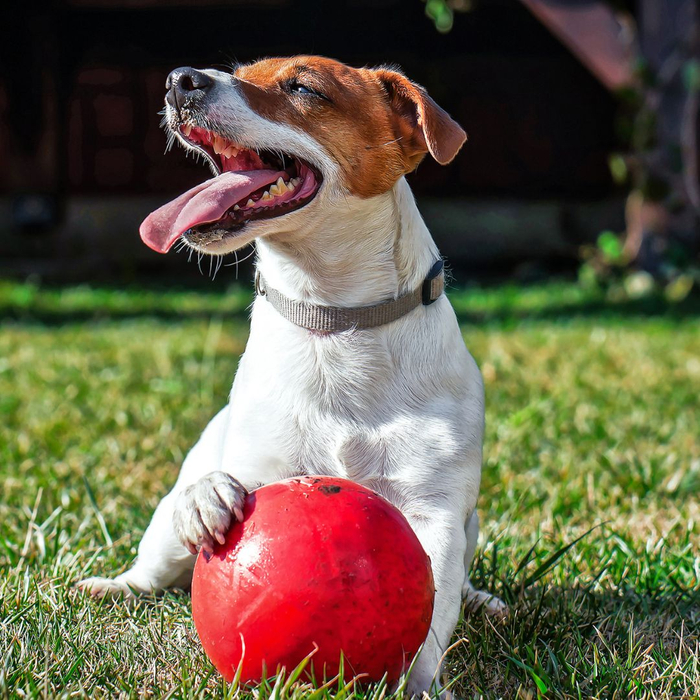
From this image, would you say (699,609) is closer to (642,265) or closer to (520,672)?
(520,672)

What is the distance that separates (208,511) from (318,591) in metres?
0.28

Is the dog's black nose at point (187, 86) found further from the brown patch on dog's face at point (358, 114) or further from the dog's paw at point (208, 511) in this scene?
the dog's paw at point (208, 511)

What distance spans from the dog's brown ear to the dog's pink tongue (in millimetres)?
423

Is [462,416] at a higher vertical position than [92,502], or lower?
higher

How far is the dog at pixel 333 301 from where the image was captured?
2.20 metres

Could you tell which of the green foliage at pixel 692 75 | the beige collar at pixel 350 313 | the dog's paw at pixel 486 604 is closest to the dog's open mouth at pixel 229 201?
the beige collar at pixel 350 313

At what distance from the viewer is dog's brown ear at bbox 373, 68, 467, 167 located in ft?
7.78

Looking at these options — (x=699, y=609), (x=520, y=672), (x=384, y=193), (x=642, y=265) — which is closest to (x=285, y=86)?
(x=384, y=193)

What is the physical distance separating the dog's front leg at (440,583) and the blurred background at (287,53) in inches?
338

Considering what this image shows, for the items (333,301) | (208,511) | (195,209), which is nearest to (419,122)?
(333,301)

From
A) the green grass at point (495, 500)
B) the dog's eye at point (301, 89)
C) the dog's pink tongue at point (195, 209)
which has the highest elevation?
the dog's eye at point (301, 89)

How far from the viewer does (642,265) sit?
8.74 metres

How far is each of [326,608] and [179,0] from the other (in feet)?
32.8

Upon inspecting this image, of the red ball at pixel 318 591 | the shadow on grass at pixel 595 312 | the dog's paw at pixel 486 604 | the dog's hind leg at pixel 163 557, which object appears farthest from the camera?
the shadow on grass at pixel 595 312
